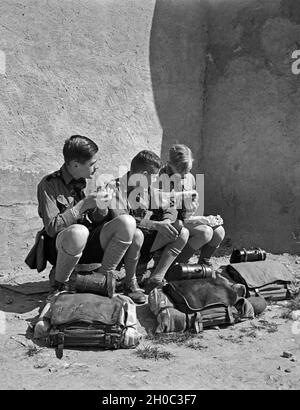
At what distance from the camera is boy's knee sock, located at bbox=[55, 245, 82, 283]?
386 centimetres

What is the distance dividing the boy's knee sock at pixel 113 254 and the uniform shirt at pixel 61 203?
0.89ft

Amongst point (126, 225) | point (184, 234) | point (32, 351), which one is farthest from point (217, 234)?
point (32, 351)

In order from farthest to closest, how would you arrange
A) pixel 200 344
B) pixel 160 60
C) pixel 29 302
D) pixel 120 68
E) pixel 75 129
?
pixel 160 60 < pixel 120 68 < pixel 75 129 < pixel 29 302 < pixel 200 344

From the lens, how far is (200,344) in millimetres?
3682

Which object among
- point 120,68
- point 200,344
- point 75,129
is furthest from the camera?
point 120,68

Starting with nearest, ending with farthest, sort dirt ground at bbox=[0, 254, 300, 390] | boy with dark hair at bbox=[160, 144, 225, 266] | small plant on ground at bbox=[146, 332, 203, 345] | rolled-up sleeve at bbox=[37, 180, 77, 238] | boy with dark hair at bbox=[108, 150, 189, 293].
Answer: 1. dirt ground at bbox=[0, 254, 300, 390]
2. small plant on ground at bbox=[146, 332, 203, 345]
3. rolled-up sleeve at bbox=[37, 180, 77, 238]
4. boy with dark hair at bbox=[108, 150, 189, 293]
5. boy with dark hair at bbox=[160, 144, 225, 266]

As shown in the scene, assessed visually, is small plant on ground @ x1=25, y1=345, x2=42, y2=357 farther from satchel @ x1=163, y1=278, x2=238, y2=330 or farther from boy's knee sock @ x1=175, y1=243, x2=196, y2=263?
boy's knee sock @ x1=175, y1=243, x2=196, y2=263

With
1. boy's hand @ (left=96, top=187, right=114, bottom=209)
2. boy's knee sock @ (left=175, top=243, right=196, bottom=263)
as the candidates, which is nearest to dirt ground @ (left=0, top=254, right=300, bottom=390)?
boy's knee sock @ (left=175, top=243, right=196, bottom=263)

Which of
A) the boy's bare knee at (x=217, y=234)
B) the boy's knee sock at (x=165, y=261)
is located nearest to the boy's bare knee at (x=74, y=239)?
the boy's knee sock at (x=165, y=261)

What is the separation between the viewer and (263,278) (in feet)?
14.8

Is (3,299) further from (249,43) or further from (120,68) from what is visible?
(249,43)

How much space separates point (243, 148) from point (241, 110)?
436 mm

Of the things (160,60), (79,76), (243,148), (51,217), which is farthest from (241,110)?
(51,217)

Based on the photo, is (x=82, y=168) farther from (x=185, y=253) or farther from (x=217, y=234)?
(x=217, y=234)
